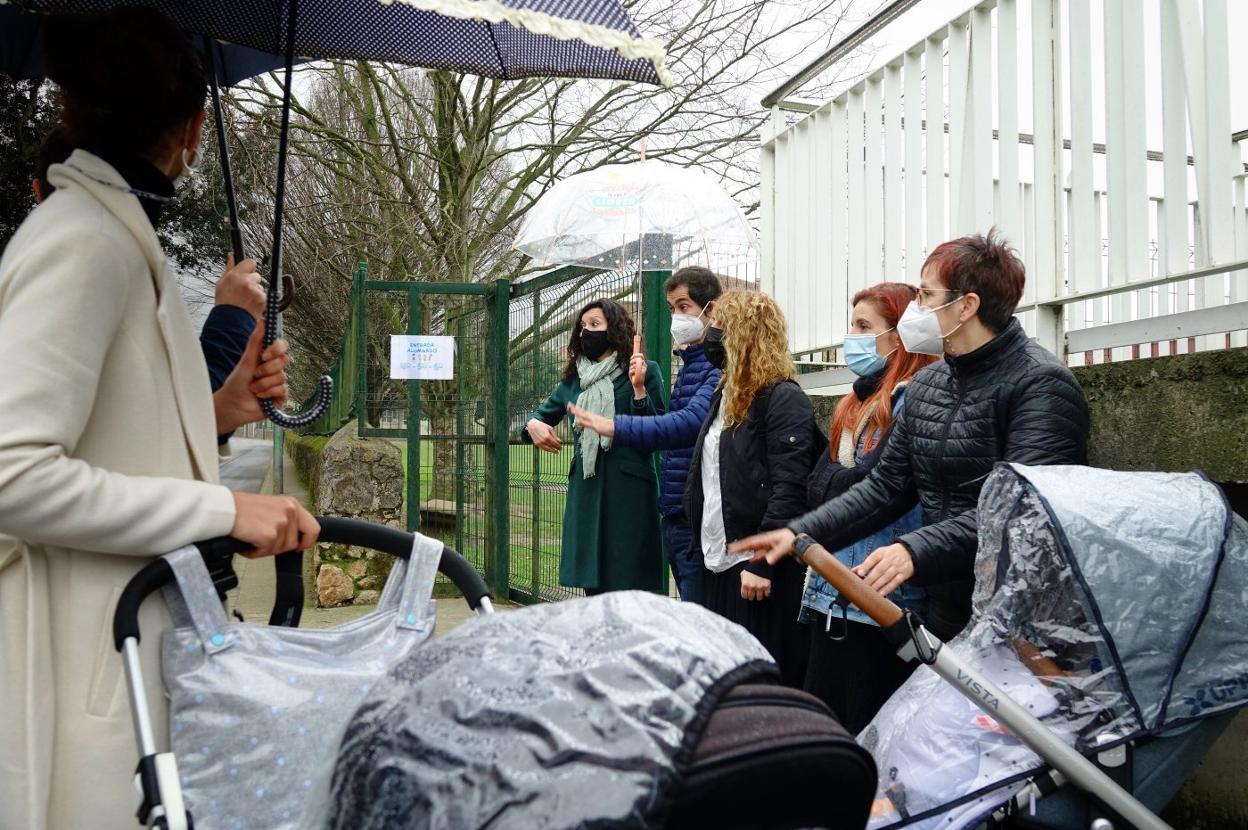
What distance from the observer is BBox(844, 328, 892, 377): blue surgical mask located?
14.0 feet

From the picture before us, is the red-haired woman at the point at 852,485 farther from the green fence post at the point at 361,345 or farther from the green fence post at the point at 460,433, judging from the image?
the green fence post at the point at 361,345

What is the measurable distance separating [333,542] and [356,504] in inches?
268

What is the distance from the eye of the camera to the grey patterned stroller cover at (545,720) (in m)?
1.09

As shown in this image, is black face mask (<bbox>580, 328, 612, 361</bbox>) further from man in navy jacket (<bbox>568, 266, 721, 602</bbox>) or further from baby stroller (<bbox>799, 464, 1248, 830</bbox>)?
baby stroller (<bbox>799, 464, 1248, 830</bbox>)

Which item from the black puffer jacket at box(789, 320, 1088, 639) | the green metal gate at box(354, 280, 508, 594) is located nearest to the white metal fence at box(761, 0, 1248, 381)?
the black puffer jacket at box(789, 320, 1088, 639)

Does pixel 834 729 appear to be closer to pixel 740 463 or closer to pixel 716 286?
pixel 740 463

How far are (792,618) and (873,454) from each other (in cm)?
85

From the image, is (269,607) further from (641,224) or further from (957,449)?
(957,449)

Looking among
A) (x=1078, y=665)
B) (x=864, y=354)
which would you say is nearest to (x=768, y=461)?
(x=864, y=354)

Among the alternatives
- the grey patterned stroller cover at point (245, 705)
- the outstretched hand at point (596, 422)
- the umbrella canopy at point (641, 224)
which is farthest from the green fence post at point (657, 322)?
the grey patterned stroller cover at point (245, 705)

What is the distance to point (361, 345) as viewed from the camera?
927cm

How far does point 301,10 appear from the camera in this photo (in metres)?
2.90

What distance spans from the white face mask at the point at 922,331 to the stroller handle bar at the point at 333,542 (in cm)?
196

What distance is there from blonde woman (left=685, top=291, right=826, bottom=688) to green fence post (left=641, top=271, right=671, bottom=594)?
6.51 feet
